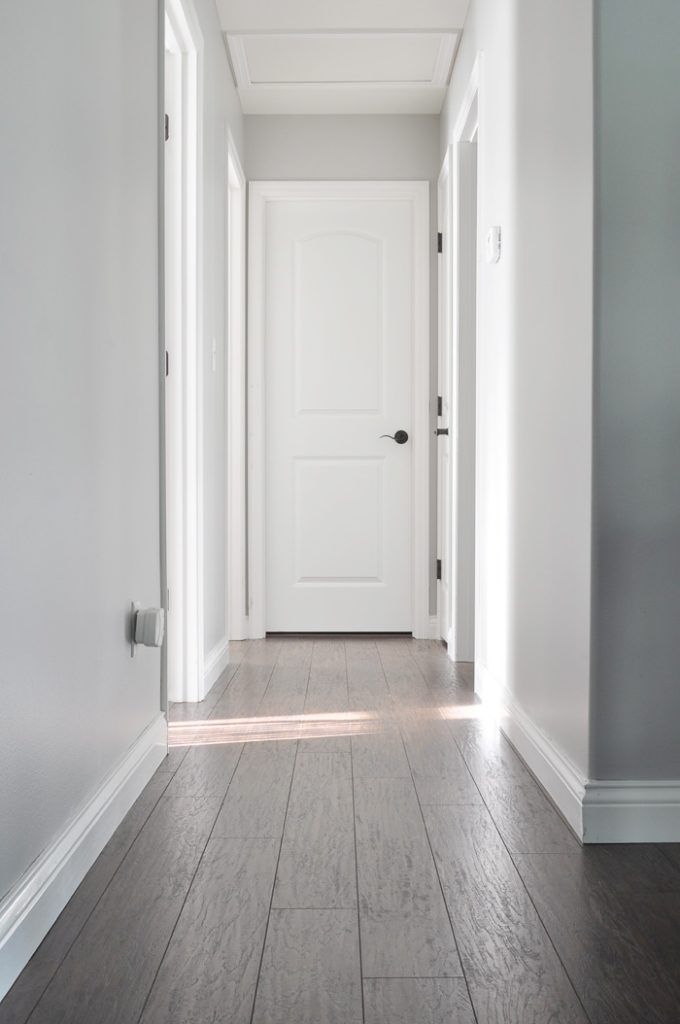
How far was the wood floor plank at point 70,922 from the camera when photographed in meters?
1.23

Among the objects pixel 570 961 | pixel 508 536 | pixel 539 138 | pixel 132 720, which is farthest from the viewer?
pixel 508 536

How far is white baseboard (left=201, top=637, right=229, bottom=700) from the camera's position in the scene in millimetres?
3196

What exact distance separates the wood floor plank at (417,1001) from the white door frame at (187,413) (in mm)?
1864

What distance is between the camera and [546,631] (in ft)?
7.28

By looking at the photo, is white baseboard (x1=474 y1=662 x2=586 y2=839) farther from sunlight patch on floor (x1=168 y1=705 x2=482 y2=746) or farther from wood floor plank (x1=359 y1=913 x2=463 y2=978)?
wood floor plank (x1=359 y1=913 x2=463 y2=978)

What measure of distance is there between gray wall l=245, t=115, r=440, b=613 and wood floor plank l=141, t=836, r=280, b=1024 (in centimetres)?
287

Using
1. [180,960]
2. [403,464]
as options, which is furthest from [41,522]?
[403,464]

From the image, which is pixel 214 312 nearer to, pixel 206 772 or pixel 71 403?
pixel 206 772

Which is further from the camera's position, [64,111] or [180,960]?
[64,111]

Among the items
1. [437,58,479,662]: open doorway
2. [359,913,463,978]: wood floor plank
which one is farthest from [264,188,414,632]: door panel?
[359,913,463,978]: wood floor plank

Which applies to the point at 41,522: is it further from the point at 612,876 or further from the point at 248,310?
the point at 248,310

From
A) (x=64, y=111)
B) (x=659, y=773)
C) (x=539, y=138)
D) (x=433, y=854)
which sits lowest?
(x=433, y=854)

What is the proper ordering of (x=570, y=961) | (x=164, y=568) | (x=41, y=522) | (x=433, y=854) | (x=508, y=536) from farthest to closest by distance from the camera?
(x=508, y=536) < (x=164, y=568) < (x=433, y=854) < (x=41, y=522) < (x=570, y=961)

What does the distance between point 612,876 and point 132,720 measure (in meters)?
1.04
